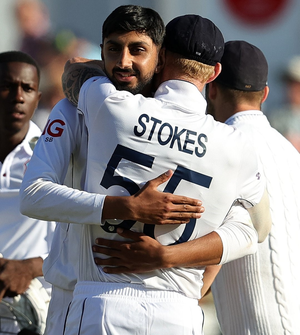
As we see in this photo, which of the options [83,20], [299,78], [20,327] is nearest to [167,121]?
[20,327]

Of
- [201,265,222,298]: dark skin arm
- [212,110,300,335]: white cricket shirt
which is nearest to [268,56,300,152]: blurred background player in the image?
[212,110,300,335]: white cricket shirt

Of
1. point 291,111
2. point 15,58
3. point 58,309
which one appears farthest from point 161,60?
point 291,111

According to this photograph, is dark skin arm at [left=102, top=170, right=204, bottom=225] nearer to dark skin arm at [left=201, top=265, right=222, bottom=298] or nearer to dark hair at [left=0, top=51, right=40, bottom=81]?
dark skin arm at [left=201, top=265, right=222, bottom=298]

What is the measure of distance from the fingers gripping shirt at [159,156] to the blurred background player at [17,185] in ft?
4.45

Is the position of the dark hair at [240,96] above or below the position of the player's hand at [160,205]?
above

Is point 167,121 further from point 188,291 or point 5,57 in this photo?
point 5,57

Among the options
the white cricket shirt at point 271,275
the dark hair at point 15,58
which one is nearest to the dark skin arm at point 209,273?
the white cricket shirt at point 271,275

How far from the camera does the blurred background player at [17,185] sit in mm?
3967

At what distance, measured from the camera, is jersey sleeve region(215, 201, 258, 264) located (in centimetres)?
277

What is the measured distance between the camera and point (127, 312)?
102 inches

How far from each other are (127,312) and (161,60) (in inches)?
44.1

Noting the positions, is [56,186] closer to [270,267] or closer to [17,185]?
[270,267]

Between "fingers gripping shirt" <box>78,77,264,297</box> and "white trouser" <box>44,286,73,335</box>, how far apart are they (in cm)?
27

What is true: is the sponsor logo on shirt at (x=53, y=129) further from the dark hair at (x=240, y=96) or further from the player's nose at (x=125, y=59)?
the dark hair at (x=240, y=96)
